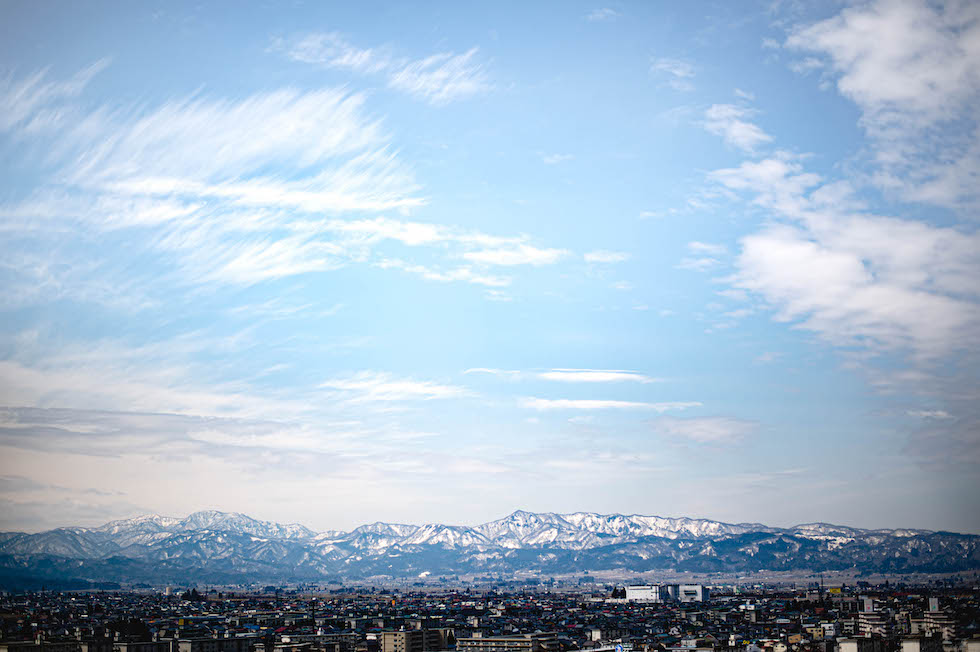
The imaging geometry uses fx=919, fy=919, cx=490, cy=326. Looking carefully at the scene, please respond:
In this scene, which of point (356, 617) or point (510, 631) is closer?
point (510, 631)

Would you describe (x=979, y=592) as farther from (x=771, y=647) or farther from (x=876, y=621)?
(x=771, y=647)

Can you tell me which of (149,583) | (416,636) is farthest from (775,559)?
(416,636)

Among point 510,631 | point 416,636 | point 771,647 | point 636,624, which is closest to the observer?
point 771,647

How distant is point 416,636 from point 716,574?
447ft

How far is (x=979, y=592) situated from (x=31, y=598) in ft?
212

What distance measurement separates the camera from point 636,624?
2188 inches

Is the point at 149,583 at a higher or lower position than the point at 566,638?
lower

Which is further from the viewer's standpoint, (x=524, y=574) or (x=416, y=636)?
(x=524, y=574)

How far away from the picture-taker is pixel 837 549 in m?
172

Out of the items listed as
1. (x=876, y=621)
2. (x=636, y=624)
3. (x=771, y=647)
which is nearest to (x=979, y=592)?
(x=876, y=621)

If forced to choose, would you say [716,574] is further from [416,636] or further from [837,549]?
[416,636]

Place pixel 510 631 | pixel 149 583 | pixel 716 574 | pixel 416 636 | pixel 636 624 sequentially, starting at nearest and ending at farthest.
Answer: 1. pixel 416 636
2. pixel 510 631
3. pixel 636 624
4. pixel 149 583
5. pixel 716 574

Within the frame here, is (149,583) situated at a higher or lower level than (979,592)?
lower

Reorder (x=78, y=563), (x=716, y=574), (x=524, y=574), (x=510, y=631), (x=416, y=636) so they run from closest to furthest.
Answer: (x=416, y=636) → (x=510, y=631) → (x=78, y=563) → (x=716, y=574) → (x=524, y=574)
